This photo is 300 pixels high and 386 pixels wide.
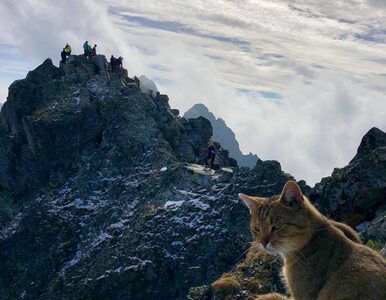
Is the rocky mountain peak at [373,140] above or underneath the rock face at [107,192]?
above

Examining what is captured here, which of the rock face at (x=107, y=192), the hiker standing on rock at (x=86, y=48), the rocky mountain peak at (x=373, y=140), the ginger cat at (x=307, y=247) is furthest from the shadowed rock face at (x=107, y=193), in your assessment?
the ginger cat at (x=307, y=247)

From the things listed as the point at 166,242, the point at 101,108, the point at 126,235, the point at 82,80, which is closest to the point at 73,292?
the point at 126,235

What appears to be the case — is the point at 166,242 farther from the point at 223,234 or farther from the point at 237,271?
the point at 237,271

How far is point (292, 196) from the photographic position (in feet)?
30.8

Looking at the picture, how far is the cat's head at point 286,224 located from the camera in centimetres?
948

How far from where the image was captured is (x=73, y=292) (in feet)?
269

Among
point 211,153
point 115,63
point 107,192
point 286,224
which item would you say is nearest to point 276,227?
point 286,224

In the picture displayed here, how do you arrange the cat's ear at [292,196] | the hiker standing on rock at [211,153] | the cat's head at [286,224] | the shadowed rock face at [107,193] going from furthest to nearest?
the shadowed rock face at [107,193] → the hiker standing on rock at [211,153] → the cat's head at [286,224] → the cat's ear at [292,196]

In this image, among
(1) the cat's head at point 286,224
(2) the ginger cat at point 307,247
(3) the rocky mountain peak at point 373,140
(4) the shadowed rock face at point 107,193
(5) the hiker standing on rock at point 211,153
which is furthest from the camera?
(4) the shadowed rock face at point 107,193

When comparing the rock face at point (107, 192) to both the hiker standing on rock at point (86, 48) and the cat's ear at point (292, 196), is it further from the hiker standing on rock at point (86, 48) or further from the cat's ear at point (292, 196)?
the cat's ear at point (292, 196)

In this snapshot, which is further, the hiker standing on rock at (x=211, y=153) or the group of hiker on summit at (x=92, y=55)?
the group of hiker on summit at (x=92, y=55)

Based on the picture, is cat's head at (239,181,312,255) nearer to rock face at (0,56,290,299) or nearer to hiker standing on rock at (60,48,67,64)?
rock face at (0,56,290,299)

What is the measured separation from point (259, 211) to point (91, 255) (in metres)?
81.4

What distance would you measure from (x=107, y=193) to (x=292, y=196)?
292ft
